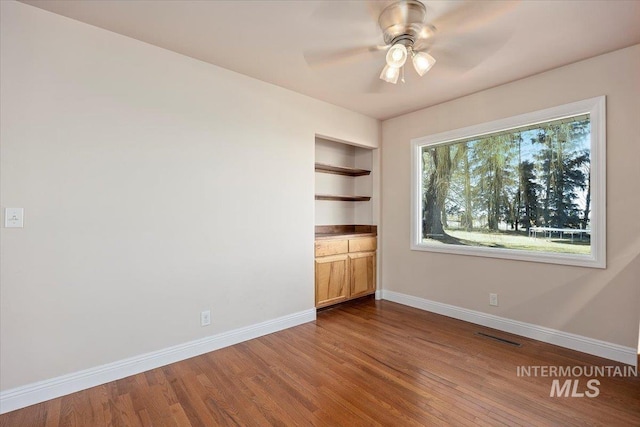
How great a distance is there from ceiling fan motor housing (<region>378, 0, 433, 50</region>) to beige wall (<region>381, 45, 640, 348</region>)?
4.94ft

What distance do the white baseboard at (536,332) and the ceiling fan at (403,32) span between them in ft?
8.68

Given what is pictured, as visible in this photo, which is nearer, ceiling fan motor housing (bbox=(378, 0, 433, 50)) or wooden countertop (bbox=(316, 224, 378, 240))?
ceiling fan motor housing (bbox=(378, 0, 433, 50))

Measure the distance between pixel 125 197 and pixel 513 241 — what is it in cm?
365

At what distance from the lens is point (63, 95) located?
6.80 feet

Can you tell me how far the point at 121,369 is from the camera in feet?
7.44

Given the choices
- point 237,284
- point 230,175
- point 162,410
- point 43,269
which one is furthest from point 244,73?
point 162,410

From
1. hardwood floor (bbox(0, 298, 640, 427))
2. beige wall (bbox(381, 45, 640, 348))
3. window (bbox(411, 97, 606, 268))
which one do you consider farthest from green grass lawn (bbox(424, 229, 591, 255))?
hardwood floor (bbox(0, 298, 640, 427))

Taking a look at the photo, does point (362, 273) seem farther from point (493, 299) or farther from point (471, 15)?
point (471, 15)

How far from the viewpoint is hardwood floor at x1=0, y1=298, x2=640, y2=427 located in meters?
1.82

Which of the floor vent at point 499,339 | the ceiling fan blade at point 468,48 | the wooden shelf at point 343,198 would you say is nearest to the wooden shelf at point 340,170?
the wooden shelf at point 343,198

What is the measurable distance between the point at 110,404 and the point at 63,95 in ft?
6.90

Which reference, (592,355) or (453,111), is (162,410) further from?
(453,111)

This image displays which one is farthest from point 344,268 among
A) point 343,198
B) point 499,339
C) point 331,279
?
point 499,339

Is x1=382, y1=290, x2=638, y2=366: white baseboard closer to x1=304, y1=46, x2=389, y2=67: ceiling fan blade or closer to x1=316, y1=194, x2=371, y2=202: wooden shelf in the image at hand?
Result: x1=316, y1=194, x2=371, y2=202: wooden shelf
